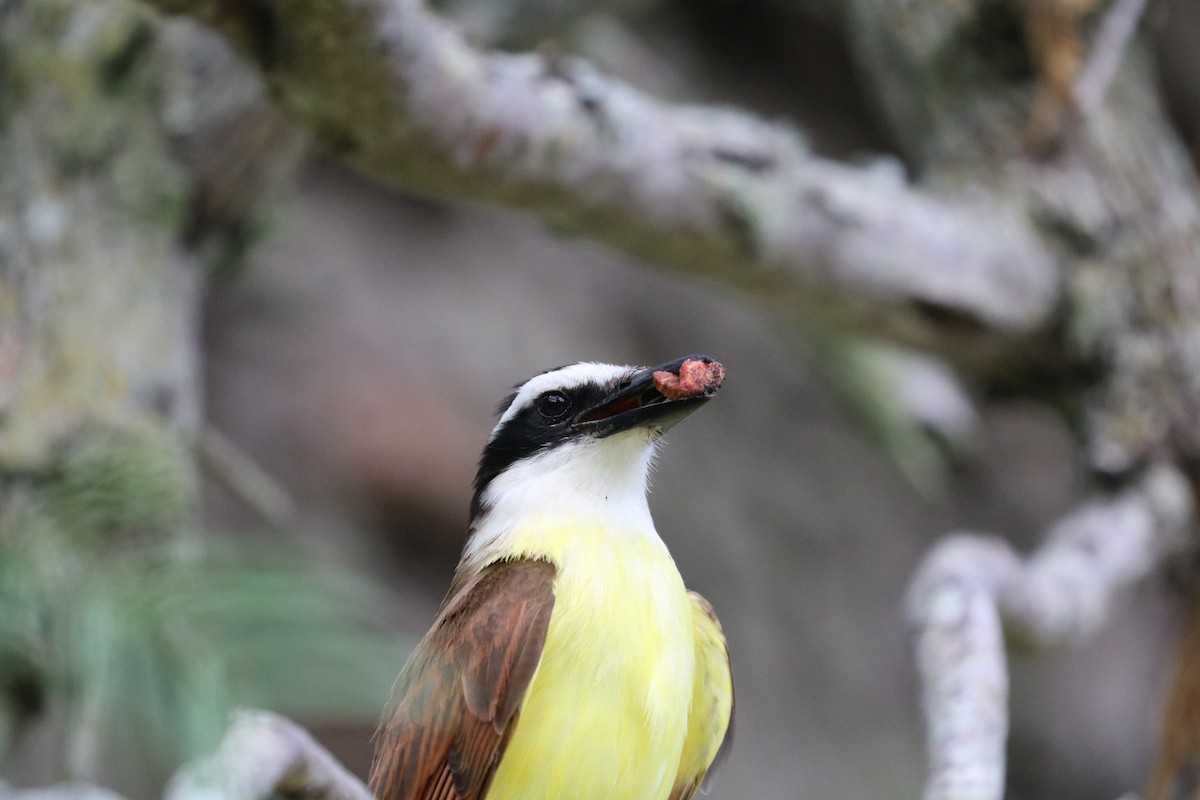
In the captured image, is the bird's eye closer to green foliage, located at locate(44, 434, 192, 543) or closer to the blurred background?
green foliage, located at locate(44, 434, 192, 543)

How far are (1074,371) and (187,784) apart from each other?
147 inches

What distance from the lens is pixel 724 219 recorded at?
142 inches

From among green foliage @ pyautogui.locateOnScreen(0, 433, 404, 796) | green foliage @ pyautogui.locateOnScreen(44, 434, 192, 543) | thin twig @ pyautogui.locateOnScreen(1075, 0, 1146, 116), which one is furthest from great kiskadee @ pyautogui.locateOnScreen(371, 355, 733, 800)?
thin twig @ pyautogui.locateOnScreen(1075, 0, 1146, 116)

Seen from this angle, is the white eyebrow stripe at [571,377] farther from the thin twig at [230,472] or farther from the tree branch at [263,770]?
the tree branch at [263,770]

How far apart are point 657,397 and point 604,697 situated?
56 centimetres

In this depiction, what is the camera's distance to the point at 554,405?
2.63m

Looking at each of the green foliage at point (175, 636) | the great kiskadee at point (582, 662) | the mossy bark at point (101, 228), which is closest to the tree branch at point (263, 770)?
the green foliage at point (175, 636)

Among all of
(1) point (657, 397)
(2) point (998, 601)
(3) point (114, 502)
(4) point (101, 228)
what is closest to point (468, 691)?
(1) point (657, 397)

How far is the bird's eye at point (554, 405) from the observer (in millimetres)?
2615

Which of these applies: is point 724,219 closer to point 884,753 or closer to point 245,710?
point 245,710

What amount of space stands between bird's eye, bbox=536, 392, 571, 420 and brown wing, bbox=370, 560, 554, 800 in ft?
1.29

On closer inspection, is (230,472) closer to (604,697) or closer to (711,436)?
(604,697)

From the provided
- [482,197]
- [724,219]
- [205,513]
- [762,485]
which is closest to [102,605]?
[482,197]

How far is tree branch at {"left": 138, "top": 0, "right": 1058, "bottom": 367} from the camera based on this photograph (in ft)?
8.39
